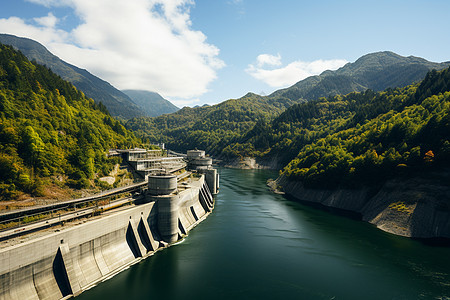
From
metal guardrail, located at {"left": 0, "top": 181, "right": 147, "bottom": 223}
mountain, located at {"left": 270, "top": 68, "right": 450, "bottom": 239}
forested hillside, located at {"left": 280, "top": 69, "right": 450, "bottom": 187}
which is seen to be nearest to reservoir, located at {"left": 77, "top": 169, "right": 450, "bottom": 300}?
mountain, located at {"left": 270, "top": 68, "right": 450, "bottom": 239}

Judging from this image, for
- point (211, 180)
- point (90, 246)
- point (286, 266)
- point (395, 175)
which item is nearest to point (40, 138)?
point (90, 246)

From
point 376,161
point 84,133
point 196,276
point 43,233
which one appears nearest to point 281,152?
point 376,161

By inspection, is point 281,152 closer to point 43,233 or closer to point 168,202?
point 168,202

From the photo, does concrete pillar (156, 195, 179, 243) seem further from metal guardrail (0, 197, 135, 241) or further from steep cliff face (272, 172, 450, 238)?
steep cliff face (272, 172, 450, 238)

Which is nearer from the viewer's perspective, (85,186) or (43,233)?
(43,233)

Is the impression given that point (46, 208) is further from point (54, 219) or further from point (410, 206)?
point (410, 206)

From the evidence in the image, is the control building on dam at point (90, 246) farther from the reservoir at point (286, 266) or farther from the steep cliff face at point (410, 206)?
the steep cliff face at point (410, 206)
